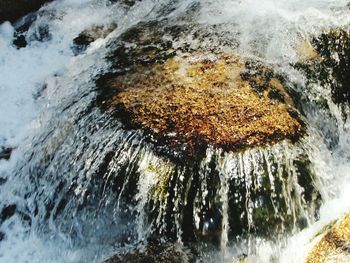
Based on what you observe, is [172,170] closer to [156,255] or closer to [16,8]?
[156,255]

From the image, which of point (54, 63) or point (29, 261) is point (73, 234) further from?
point (54, 63)

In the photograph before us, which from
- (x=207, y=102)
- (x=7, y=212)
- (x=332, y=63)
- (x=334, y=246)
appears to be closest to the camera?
(x=334, y=246)

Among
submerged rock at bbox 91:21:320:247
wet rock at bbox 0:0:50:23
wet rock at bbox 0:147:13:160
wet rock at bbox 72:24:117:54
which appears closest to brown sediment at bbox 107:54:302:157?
submerged rock at bbox 91:21:320:247

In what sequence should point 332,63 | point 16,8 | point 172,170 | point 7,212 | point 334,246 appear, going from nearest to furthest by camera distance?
point 334,246
point 172,170
point 7,212
point 332,63
point 16,8

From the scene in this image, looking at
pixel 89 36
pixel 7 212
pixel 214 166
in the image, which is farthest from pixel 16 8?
pixel 214 166

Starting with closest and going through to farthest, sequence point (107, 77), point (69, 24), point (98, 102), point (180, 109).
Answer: point (180, 109), point (98, 102), point (107, 77), point (69, 24)

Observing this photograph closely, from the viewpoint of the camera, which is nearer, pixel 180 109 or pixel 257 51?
pixel 180 109

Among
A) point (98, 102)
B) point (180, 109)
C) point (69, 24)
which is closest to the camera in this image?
point (180, 109)

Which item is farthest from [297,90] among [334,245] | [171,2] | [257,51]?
[171,2]
